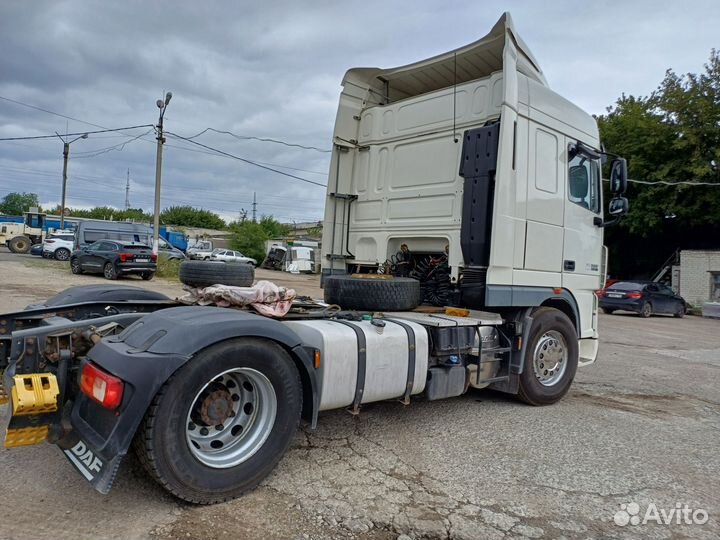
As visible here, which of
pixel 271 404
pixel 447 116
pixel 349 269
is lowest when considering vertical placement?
pixel 271 404

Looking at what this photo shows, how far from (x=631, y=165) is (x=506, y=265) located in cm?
2671

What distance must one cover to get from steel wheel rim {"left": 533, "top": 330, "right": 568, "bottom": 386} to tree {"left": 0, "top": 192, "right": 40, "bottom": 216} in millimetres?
121110

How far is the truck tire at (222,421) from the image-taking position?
109 inches

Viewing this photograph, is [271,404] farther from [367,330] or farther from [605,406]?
[605,406]

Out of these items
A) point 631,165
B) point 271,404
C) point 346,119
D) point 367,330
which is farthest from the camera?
point 631,165

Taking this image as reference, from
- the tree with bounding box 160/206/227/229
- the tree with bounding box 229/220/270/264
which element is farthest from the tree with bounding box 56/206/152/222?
the tree with bounding box 229/220/270/264

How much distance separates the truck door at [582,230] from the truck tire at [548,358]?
44 centimetres

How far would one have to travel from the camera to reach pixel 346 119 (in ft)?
20.6

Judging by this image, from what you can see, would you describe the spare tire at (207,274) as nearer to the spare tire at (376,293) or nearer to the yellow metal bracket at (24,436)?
the spare tire at (376,293)

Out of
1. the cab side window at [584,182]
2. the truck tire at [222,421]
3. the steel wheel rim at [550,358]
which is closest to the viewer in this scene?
the truck tire at [222,421]

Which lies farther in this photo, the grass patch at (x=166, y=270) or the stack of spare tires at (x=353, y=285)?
the grass patch at (x=166, y=270)

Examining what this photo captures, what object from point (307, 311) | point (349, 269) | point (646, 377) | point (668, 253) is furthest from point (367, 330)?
point (668, 253)

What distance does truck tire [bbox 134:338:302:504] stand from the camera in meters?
2.78

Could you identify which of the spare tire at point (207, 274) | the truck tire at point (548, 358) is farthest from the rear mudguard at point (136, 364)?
the truck tire at point (548, 358)
